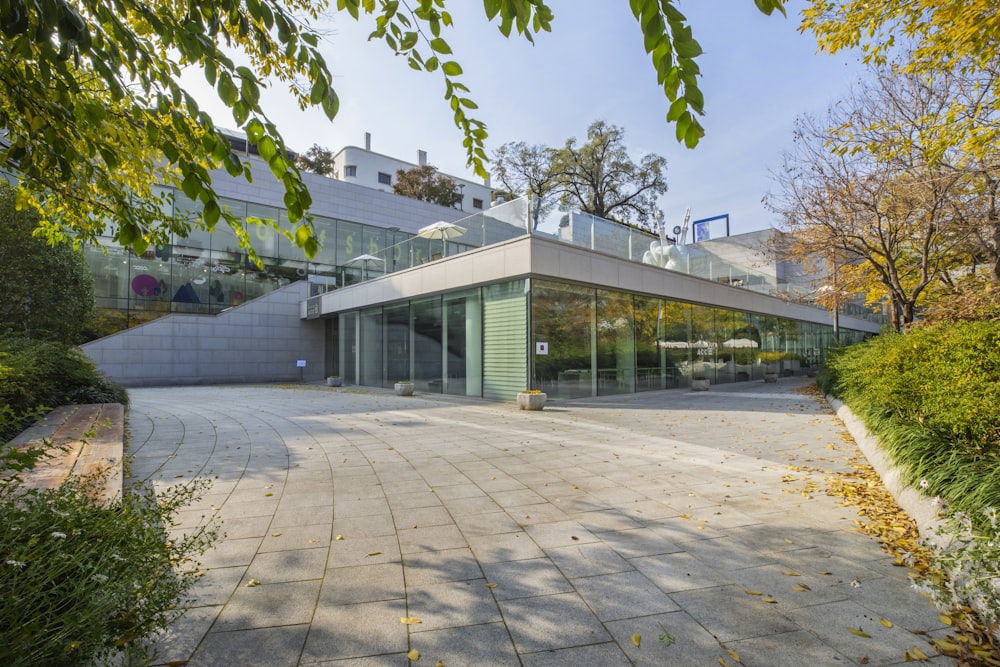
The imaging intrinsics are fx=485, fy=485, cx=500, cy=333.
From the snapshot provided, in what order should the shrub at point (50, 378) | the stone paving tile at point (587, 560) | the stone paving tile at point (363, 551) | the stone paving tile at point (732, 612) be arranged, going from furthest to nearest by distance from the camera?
1. the shrub at point (50, 378)
2. the stone paving tile at point (363, 551)
3. the stone paving tile at point (587, 560)
4. the stone paving tile at point (732, 612)

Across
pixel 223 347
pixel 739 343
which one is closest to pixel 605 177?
pixel 739 343

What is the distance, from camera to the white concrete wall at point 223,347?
2000 centimetres

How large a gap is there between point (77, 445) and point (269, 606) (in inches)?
178

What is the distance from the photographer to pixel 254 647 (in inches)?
→ 90.2

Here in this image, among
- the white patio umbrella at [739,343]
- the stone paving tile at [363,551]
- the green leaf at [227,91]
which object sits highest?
the green leaf at [227,91]

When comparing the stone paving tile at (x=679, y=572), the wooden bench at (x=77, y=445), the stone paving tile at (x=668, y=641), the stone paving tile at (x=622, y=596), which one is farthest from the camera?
the wooden bench at (x=77, y=445)

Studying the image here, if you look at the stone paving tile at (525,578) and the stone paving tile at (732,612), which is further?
the stone paving tile at (525,578)

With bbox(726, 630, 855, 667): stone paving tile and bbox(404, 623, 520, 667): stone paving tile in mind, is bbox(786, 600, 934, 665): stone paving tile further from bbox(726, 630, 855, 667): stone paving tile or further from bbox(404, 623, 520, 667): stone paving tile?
bbox(404, 623, 520, 667): stone paving tile

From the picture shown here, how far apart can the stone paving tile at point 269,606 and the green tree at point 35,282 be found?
40.8 feet

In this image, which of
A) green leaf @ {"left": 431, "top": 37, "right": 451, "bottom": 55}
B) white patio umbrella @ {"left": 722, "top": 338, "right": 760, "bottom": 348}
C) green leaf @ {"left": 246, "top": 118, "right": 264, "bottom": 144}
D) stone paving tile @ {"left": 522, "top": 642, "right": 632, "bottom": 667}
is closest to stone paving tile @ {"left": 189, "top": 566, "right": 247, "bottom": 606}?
stone paving tile @ {"left": 522, "top": 642, "right": 632, "bottom": 667}

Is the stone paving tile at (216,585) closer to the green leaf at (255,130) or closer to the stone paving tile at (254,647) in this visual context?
the stone paving tile at (254,647)

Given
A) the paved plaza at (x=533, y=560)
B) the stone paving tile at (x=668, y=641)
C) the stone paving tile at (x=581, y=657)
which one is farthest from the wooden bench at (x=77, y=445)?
the stone paving tile at (x=668, y=641)

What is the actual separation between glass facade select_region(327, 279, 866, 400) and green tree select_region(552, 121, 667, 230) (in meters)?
11.5

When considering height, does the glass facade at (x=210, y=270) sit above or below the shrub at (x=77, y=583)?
above
